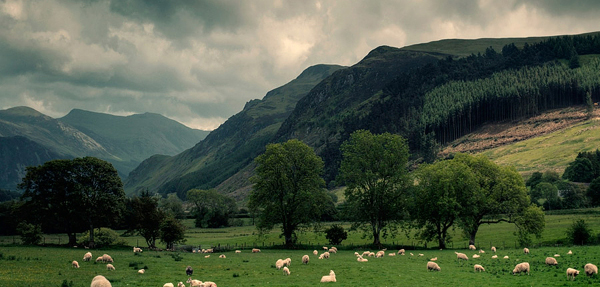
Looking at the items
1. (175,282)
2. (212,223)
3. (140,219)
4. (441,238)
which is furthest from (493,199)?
(212,223)

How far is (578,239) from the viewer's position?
59.7m

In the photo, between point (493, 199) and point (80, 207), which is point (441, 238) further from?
point (80, 207)

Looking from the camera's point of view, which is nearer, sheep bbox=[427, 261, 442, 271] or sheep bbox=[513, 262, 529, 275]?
sheep bbox=[513, 262, 529, 275]

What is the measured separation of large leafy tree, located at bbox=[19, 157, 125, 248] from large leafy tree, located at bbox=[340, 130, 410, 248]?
3901 centimetres

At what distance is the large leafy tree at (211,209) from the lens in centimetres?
14738

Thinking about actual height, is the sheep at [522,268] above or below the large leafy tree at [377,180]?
below

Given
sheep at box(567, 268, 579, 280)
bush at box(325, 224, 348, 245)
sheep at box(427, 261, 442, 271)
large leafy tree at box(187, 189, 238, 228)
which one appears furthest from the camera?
large leafy tree at box(187, 189, 238, 228)

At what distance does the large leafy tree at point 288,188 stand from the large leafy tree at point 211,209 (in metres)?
82.4

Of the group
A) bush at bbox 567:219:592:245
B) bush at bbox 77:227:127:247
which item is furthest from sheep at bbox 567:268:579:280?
bush at bbox 77:227:127:247

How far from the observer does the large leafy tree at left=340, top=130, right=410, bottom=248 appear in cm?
6606

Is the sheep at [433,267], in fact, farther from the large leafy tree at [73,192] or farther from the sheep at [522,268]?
the large leafy tree at [73,192]

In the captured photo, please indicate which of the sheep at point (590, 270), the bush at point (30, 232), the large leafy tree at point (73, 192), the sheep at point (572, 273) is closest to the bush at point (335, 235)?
the large leafy tree at point (73, 192)

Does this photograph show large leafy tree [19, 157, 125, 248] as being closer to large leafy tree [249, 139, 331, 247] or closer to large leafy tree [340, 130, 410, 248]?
large leafy tree [249, 139, 331, 247]

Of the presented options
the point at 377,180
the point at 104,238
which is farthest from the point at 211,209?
the point at 377,180
